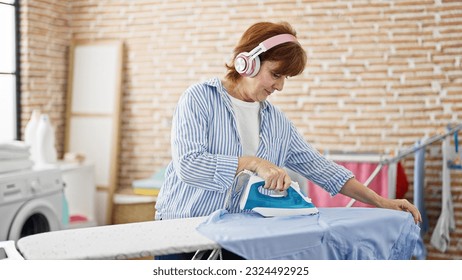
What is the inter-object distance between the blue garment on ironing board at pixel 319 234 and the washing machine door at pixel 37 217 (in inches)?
82.5

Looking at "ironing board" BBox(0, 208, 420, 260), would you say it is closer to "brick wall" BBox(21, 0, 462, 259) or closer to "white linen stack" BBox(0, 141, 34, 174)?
"white linen stack" BBox(0, 141, 34, 174)

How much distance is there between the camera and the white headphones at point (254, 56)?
88.0 inches

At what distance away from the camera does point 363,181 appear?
173 inches

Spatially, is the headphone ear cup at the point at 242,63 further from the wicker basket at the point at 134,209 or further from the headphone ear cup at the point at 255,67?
the wicker basket at the point at 134,209

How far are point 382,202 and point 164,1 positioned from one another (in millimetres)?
3296

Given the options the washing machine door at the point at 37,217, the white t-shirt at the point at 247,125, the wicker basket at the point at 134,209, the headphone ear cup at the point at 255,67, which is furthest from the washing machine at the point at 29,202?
the headphone ear cup at the point at 255,67

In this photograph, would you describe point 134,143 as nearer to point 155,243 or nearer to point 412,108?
point 412,108

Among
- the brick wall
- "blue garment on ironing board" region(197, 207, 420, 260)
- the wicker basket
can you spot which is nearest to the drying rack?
the brick wall

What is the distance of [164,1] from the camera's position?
529cm

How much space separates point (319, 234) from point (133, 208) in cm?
321

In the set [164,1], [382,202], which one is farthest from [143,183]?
[382,202]

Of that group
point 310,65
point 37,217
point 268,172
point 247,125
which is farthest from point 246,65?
point 310,65

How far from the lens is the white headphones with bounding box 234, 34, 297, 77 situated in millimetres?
2234

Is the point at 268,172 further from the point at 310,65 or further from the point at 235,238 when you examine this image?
the point at 310,65
